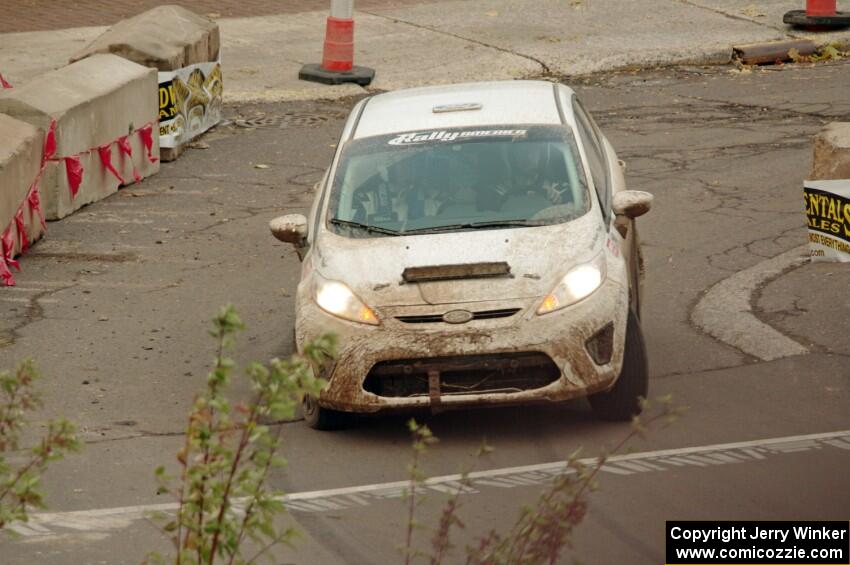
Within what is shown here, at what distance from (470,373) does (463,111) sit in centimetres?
218

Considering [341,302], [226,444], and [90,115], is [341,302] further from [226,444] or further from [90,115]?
[90,115]

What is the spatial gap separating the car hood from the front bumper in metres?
0.08

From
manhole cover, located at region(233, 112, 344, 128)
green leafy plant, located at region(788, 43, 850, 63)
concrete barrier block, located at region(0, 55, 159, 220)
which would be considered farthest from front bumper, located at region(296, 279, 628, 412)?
green leafy plant, located at region(788, 43, 850, 63)

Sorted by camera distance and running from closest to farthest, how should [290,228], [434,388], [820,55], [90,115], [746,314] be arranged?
1. [434,388]
2. [290,228]
3. [746,314]
4. [90,115]
5. [820,55]

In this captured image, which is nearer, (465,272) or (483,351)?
(483,351)

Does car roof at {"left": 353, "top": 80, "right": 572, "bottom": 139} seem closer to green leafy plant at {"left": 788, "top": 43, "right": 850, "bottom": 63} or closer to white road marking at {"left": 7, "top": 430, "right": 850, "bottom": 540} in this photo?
white road marking at {"left": 7, "top": 430, "right": 850, "bottom": 540}

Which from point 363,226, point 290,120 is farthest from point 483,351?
point 290,120

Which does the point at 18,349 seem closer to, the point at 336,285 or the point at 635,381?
the point at 336,285

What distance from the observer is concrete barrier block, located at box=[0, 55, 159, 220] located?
12977 mm

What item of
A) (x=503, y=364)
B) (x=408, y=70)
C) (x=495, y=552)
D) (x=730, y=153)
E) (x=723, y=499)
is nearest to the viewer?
(x=495, y=552)

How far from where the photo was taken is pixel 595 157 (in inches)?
362

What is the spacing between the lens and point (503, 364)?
7719 millimetres

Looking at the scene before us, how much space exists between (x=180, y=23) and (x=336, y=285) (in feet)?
30.1

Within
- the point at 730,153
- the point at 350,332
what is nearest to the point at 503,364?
the point at 350,332
